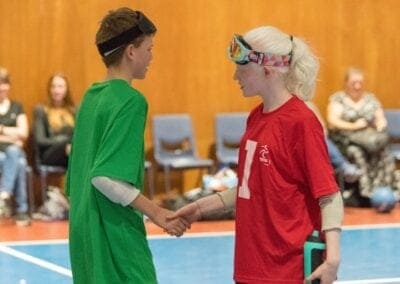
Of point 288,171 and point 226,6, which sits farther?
point 226,6

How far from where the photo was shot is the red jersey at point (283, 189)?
10.9 ft

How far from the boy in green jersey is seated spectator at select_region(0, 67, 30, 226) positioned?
21.5 feet

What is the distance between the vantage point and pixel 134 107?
349 cm

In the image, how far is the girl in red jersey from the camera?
332 centimetres

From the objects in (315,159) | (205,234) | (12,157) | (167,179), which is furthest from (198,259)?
(315,159)

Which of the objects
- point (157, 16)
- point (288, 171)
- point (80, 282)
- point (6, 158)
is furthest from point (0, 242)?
point (288, 171)

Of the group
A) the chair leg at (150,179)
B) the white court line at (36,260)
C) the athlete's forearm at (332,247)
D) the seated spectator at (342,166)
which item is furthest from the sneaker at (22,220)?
the athlete's forearm at (332,247)

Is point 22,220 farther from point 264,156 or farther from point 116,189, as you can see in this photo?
point 264,156

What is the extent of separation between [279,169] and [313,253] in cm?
33

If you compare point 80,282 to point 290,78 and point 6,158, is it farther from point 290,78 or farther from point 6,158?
point 6,158

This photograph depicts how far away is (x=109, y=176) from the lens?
344cm

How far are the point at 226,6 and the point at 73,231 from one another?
834 centimetres

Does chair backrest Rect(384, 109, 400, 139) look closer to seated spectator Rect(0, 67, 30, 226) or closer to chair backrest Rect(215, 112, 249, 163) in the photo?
chair backrest Rect(215, 112, 249, 163)

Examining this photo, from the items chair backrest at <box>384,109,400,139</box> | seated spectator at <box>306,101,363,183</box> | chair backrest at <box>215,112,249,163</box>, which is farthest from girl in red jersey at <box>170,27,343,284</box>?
chair backrest at <box>384,109,400,139</box>
